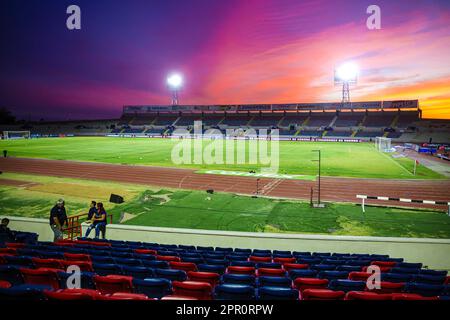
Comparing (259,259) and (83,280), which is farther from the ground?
(83,280)

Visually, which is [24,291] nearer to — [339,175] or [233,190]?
[233,190]

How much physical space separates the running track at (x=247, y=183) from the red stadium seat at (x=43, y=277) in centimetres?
1775

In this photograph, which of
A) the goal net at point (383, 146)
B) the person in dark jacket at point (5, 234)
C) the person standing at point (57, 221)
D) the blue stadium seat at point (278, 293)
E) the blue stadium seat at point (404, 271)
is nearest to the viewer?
the blue stadium seat at point (278, 293)

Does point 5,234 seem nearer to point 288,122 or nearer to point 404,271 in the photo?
point 404,271

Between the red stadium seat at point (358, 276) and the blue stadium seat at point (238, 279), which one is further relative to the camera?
the red stadium seat at point (358, 276)

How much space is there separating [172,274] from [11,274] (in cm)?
288

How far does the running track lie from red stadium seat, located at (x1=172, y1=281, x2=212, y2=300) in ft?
56.7

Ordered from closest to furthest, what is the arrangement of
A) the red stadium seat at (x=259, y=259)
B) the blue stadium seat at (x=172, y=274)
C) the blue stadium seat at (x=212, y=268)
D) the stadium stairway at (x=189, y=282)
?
the stadium stairway at (x=189, y=282) < the blue stadium seat at (x=172, y=274) < the blue stadium seat at (x=212, y=268) < the red stadium seat at (x=259, y=259)

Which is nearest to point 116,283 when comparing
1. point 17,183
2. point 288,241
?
point 288,241

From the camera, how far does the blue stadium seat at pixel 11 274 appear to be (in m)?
5.29

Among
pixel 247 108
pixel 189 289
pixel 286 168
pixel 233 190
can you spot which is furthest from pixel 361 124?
pixel 189 289

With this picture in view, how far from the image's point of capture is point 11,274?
5.36 metres

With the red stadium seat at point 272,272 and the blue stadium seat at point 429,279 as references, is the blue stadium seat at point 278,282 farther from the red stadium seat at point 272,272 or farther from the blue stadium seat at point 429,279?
the blue stadium seat at point 429,279

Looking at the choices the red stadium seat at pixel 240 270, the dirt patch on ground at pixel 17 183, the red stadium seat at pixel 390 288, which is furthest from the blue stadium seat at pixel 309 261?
the dirt patch on ground at pixel 17 183
